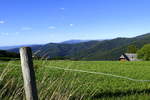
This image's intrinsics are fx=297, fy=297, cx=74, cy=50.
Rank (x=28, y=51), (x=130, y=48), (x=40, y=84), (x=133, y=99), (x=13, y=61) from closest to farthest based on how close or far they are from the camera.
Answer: (x=28, y=51) → (x=40, y=84) → (x=13, y=61) → (x=133, y=99) → (x=130, y=48)

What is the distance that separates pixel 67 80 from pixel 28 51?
218 centimetres

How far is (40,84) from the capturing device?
16.4 ft

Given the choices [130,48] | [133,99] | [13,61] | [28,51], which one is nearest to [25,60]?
[28,51]

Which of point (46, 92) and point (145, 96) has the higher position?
point (46, 92)

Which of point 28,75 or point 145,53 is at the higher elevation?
point 28,75

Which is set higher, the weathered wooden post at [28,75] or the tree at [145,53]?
the weathered wooden post at [28,75]

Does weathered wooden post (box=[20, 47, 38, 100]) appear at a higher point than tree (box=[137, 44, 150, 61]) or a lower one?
higher

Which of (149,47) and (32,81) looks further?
(149,47)

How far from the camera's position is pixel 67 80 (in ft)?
18.4

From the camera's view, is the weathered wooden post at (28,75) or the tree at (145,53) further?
the tree at (145,53)

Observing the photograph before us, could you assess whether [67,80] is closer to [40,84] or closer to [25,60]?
[40,84]

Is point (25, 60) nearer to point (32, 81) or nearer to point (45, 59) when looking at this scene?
point (32, 81)

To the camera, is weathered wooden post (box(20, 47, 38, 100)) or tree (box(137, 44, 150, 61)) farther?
tree (box(137, 44, 150, 61))

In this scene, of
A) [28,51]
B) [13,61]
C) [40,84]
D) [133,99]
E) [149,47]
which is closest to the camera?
[28,51]
